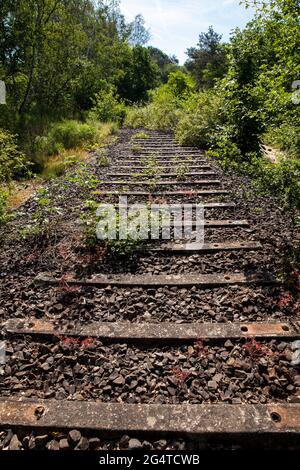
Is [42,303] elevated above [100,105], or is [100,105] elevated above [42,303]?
[100,105]

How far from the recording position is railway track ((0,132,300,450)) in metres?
1.46

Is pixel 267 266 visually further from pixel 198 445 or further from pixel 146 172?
pixel 146 172

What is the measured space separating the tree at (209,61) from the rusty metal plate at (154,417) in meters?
27.8

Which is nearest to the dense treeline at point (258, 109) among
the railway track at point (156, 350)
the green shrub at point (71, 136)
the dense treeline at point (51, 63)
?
the railway track at point (156, 350)

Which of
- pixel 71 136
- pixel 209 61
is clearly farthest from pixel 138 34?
pixel 71 136

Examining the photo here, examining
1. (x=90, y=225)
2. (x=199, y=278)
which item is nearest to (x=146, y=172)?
(x=90, y=225)

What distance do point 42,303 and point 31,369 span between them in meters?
0.67

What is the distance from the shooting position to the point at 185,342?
200 centimetres

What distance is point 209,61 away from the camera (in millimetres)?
28250

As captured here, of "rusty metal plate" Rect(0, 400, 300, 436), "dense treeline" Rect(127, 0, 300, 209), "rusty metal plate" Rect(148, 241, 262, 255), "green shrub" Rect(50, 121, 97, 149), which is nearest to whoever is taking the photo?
"rusty metal plate" Rect(0, 400, 300, 436)

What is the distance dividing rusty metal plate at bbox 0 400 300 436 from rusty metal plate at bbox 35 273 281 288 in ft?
3.73

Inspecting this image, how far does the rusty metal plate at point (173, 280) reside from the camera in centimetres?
257

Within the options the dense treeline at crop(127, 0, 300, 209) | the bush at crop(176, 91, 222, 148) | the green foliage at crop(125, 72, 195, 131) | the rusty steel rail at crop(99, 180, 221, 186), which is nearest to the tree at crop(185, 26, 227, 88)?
the green foliage at crop(125, 72, 195, 131)

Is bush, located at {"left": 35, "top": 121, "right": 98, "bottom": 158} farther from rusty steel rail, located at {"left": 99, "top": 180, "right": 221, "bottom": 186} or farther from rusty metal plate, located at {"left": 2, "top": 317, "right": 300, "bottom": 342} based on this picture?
rusty metal plate, located at {"left": 2, "top": 317, "right": 300, "bottom": 342}
